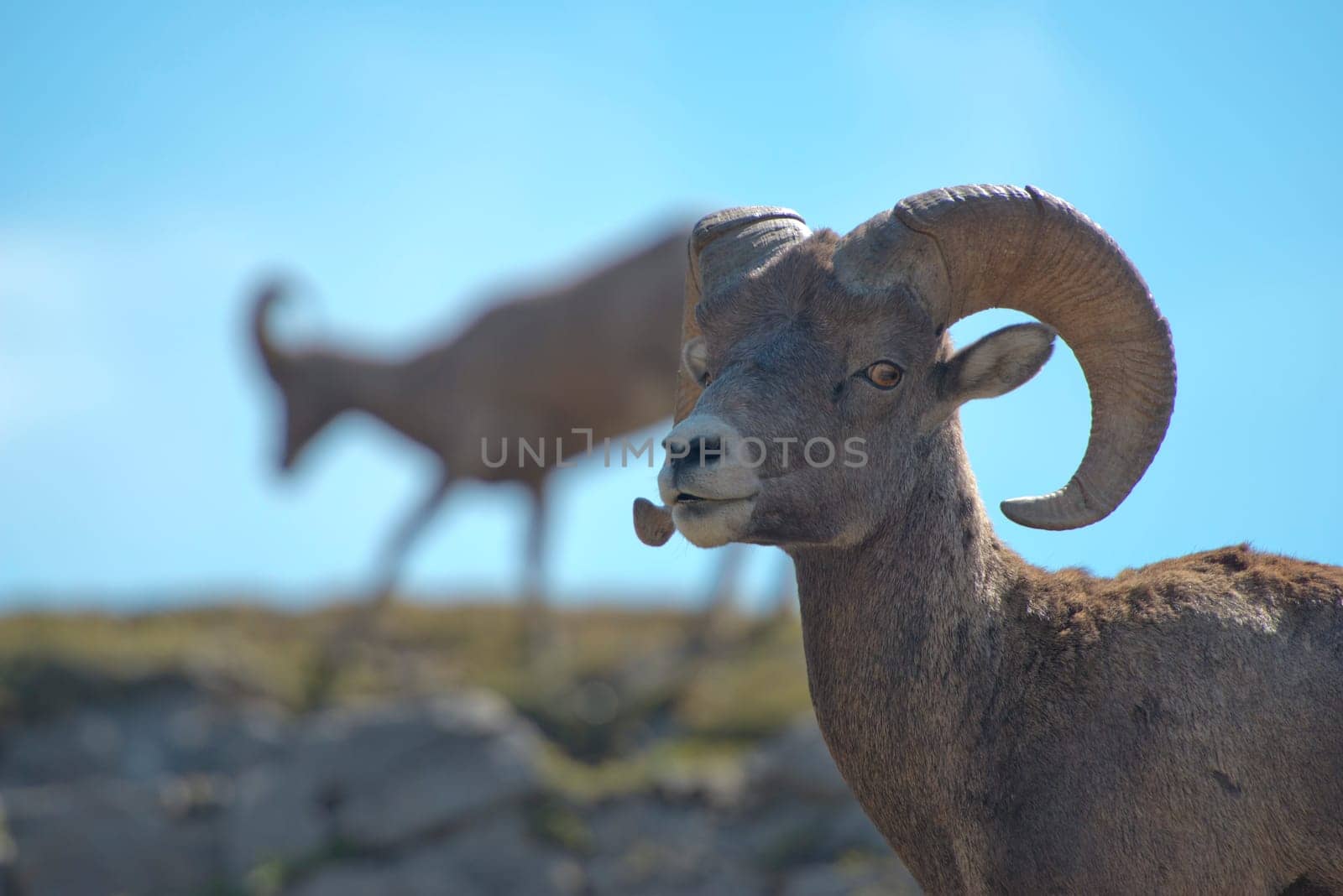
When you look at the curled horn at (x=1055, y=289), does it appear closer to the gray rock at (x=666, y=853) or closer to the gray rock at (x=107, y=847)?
the gray rock at (x=666, y=853)

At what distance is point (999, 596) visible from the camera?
14.3 ft

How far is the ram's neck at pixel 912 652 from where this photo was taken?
4.11m

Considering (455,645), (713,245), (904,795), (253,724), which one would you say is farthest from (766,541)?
(455,645)

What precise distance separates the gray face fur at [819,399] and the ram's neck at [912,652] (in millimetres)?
117

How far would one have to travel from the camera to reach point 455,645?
49.5 feet

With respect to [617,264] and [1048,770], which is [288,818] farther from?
[1048,770]

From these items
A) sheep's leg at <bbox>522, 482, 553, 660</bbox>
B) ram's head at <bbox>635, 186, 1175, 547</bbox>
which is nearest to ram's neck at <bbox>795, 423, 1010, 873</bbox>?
ram's head at <bbox>635, 186, 1175, 547</bbox>

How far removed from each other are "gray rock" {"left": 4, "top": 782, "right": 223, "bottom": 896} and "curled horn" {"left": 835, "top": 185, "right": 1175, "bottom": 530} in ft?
32.0

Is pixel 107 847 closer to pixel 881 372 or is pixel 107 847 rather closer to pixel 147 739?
pixel 147 739

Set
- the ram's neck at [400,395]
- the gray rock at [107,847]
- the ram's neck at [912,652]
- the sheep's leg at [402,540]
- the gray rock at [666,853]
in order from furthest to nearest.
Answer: the ram's neck at [400,395]
the sheep's leg at [402,540]
the gray rock at [107,847]
the gray rock at [666,853]
the ram's neck at [912,652]

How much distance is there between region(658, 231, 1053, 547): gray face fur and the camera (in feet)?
13.4

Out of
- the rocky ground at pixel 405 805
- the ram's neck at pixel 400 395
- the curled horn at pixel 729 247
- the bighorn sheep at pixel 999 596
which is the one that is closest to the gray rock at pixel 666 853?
the rocky ground at pixel 405 805

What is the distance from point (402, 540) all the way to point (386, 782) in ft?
11.5

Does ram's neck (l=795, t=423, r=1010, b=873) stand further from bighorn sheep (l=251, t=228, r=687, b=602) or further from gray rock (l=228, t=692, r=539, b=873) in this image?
bighorn sheep (l=251, t=228, r=687, b=602)
